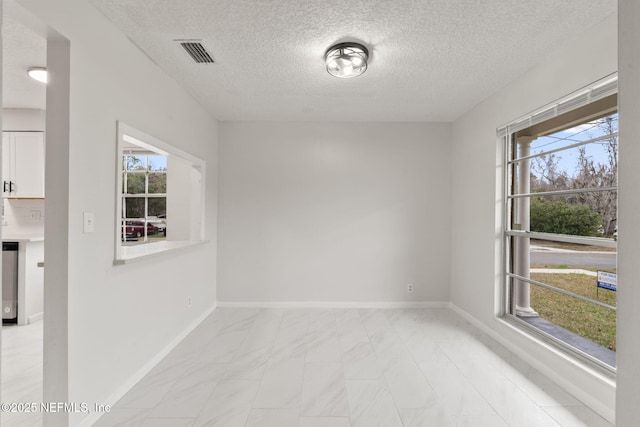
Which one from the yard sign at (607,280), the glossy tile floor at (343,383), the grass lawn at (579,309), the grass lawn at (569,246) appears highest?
the grass lawn at (569,246)

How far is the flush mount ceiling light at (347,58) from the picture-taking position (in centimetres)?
232

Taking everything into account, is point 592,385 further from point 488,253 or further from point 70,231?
point 70,231

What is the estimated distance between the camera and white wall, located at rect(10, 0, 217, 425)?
1727 mm

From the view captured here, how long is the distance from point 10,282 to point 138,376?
231cm

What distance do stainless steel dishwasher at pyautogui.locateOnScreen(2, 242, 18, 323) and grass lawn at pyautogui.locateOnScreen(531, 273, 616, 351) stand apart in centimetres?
550

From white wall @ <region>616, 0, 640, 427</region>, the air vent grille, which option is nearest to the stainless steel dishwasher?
the air vent grille

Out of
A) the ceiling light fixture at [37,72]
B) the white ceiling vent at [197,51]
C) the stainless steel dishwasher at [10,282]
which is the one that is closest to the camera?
the white ceiling vent at [197,51]

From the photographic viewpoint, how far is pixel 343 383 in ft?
7.68

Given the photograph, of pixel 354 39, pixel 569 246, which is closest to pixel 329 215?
pixel 354 39

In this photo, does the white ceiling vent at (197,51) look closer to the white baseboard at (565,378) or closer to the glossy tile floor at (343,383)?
the glossy tile floor at (343,383)

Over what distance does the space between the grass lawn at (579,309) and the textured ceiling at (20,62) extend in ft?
13.5

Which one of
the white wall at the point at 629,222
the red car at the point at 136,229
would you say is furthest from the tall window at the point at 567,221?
the red car at the point at 136,229

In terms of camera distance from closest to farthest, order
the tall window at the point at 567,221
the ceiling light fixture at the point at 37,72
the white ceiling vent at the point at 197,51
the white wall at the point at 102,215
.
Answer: the white wall at the point at 102,215
the tall window at the point at 567,221
the white ceiling vent at the point at 197,51
the ceiling light fixture at the point at 37,72

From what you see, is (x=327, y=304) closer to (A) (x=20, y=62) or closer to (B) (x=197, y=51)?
(B) (x=197, y=51)
